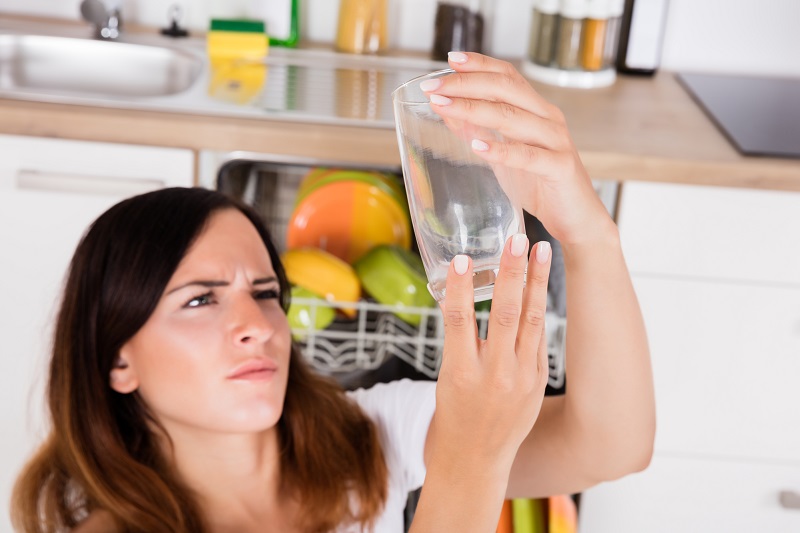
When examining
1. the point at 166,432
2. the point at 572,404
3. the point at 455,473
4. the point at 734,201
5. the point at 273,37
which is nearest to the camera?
the point at 455,473

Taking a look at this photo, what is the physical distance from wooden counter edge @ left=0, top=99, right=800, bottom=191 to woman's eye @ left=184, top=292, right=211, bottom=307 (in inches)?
15.1

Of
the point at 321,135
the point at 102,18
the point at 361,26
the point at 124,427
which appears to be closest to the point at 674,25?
A: the point at 361,26

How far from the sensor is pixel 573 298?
39.0 inches

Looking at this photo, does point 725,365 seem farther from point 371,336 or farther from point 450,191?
point 450,191

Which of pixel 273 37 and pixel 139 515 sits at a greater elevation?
pixel 273 37

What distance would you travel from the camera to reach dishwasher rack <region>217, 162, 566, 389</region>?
60.3 inches

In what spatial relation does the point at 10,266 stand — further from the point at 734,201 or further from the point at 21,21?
the point at 734,201

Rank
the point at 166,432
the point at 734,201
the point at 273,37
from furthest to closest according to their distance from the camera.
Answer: the point at 273,37, the point at 734,201, the point at 166,432

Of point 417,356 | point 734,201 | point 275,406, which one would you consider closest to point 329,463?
point 275,406

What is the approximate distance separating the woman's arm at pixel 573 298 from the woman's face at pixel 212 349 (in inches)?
13.1

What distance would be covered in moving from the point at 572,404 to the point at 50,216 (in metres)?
0.92

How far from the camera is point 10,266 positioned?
1.59 metres

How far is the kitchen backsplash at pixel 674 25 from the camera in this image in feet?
6.58

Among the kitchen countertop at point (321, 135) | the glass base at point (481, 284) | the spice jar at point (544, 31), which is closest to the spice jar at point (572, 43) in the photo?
the spice jar at point (544, 31)
